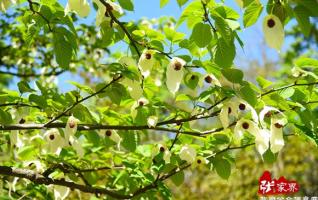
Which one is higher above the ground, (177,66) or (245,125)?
(177,66)

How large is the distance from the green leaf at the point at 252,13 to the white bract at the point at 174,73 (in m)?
0.35

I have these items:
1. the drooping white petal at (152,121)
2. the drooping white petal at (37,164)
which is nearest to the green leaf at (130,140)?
the drooping white petal at (152,121)

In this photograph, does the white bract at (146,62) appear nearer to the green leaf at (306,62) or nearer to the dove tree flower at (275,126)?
the dove tree flower at (275,126)

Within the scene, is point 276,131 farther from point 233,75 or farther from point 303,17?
point 303,17

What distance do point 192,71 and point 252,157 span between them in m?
7.29

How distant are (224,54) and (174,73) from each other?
22 centimetres

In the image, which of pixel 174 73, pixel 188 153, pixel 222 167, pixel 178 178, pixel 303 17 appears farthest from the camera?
pixel 178 178

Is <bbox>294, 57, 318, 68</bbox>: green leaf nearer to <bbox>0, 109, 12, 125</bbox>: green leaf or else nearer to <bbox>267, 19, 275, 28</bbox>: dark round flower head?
<bbox>267, 19, 275, 28</bbox>: dark round flower head

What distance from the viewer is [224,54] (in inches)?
65.4

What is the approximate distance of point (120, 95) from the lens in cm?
199

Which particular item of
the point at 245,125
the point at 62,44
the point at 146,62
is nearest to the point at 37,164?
the point at 62,44

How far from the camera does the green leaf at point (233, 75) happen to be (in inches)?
68.9

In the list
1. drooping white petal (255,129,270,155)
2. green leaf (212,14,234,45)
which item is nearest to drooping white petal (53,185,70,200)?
drooping white petal (255,129,270,155)

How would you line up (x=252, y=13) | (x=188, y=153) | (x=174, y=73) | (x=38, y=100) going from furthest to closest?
(x=188, y=153) → (x=38, y=100) → (x=174, y=73) → (x=252, y=13)
